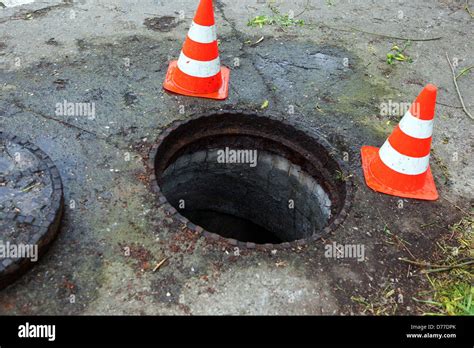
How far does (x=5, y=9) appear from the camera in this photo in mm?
4152

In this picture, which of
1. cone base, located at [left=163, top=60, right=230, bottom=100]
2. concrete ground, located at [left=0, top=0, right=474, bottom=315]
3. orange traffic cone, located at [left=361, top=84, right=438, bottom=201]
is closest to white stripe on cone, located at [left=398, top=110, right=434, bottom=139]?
orange traffic cone, located at [left=361, top=84, right=438, bottom=201]

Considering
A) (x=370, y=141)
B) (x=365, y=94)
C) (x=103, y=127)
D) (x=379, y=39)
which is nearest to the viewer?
(x=103, y=127)

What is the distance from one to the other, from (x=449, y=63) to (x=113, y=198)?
3529 mm

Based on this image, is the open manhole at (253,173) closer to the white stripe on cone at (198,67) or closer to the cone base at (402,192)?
the cone base at (402,192)

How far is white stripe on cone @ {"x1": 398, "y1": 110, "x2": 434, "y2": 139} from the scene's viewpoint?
277cm

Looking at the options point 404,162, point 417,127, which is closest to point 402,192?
point 404,162

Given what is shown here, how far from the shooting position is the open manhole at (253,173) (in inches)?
124

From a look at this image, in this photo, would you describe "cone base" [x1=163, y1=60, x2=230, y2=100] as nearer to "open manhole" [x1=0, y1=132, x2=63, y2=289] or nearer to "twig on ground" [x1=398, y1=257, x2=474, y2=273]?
"open manhole" [x1=0, y1=132, x2=63, y2=289]

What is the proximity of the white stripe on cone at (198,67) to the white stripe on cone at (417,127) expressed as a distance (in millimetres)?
1495

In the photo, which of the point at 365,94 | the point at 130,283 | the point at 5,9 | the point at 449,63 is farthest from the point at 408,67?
the point at 5,9

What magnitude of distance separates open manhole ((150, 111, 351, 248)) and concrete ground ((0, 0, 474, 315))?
0.14m

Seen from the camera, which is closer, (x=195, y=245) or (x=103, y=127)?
(x=195, y=245)
